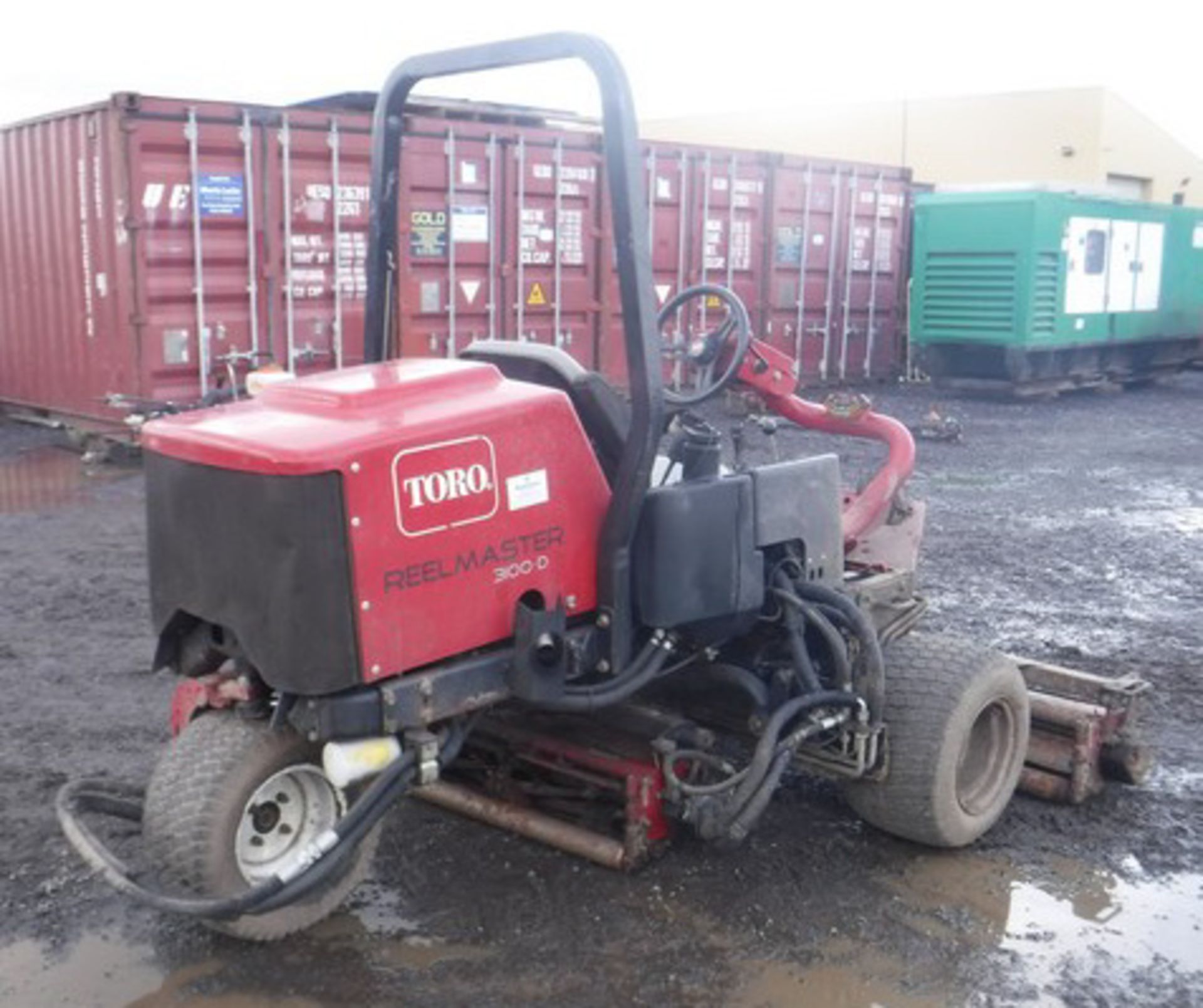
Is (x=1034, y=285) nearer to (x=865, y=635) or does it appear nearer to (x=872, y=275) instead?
(x=872, y=275)

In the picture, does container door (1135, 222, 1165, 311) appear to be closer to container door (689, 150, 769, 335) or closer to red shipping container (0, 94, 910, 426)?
container door (689, 150, 769, 335)

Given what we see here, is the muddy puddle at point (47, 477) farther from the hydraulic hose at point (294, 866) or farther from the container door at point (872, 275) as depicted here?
the container door at point (872, 275)

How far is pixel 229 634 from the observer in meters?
3.12

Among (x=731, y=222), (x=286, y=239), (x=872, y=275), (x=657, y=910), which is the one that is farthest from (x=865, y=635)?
(x=872, y=275)

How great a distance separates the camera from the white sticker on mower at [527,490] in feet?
10.3

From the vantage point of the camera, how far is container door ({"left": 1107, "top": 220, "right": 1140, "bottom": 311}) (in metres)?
16.5

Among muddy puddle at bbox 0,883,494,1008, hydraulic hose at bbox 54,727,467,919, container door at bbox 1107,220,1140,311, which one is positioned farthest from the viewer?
container door at bbox 1107,220,1140,311

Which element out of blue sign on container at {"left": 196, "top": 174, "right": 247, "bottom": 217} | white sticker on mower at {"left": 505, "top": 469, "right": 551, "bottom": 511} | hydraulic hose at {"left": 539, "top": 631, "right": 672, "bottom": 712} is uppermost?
blue sign on container at {"left": 196, "top": 174, "right": 247, "bottom": 217}

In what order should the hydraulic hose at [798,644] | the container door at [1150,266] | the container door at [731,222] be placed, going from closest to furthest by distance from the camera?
the hydraulic hose at [798,644] < the container door at [731,222] < the container door at [1150,266]

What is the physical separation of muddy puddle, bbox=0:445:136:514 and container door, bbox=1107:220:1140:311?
461 inches

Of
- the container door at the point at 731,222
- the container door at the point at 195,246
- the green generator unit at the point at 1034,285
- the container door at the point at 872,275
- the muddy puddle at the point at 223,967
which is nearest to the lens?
the muddy puddle at the point at 223,967

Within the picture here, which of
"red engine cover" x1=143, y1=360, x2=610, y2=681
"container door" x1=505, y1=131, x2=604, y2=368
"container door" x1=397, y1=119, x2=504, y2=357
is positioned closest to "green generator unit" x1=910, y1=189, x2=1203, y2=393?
"container door" x1=505, y1=131, x2=604, y2=368

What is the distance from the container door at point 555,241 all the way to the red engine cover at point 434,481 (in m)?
8.78

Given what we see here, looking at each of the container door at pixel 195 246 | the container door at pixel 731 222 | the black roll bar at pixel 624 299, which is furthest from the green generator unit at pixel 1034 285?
the black roll bar at pixel 624 299
